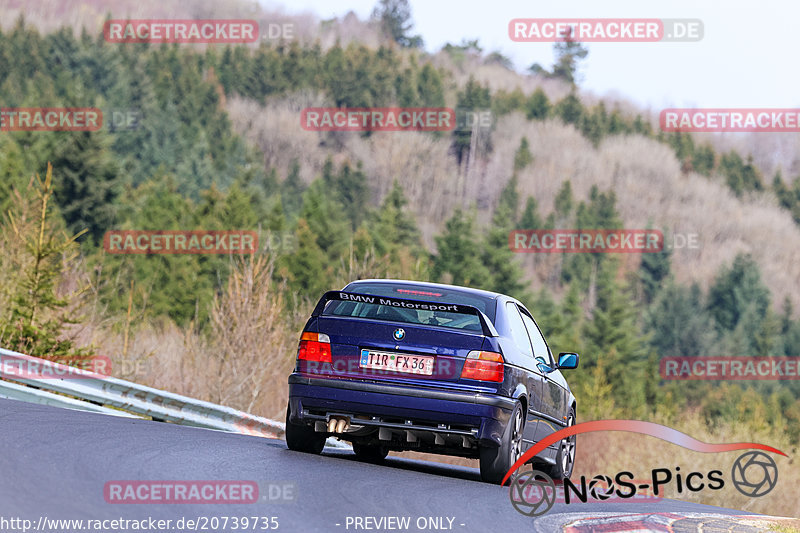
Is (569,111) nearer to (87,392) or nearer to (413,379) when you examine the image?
(87,392)

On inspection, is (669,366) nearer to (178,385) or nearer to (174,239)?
(174,239)

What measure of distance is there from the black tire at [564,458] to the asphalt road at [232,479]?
113 cm

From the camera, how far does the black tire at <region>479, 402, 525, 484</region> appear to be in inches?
366

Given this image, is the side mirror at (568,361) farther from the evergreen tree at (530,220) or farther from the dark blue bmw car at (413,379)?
the evergreen tree at (530,220)

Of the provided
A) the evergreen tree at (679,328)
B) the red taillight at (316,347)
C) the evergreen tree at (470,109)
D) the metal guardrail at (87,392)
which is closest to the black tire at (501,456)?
the red taillight at (316,347)

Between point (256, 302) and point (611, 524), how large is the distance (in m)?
18.3

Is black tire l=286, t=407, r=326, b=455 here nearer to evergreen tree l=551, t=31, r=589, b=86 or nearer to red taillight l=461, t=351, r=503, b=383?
red taillight l=461, t=351, r=503, b=383

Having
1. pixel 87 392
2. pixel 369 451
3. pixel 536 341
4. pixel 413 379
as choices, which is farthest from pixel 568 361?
pixel 87 392

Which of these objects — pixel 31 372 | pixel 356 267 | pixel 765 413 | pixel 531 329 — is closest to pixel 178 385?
pixel 356 267

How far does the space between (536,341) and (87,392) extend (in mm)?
4698

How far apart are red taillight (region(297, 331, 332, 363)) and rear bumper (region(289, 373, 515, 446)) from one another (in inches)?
10.5

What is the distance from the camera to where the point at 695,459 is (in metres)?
41.8

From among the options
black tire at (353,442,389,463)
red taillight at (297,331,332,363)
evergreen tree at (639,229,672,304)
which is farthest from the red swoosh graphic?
evergreen tree at (639,229,672,304)

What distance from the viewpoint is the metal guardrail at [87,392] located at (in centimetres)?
1211
